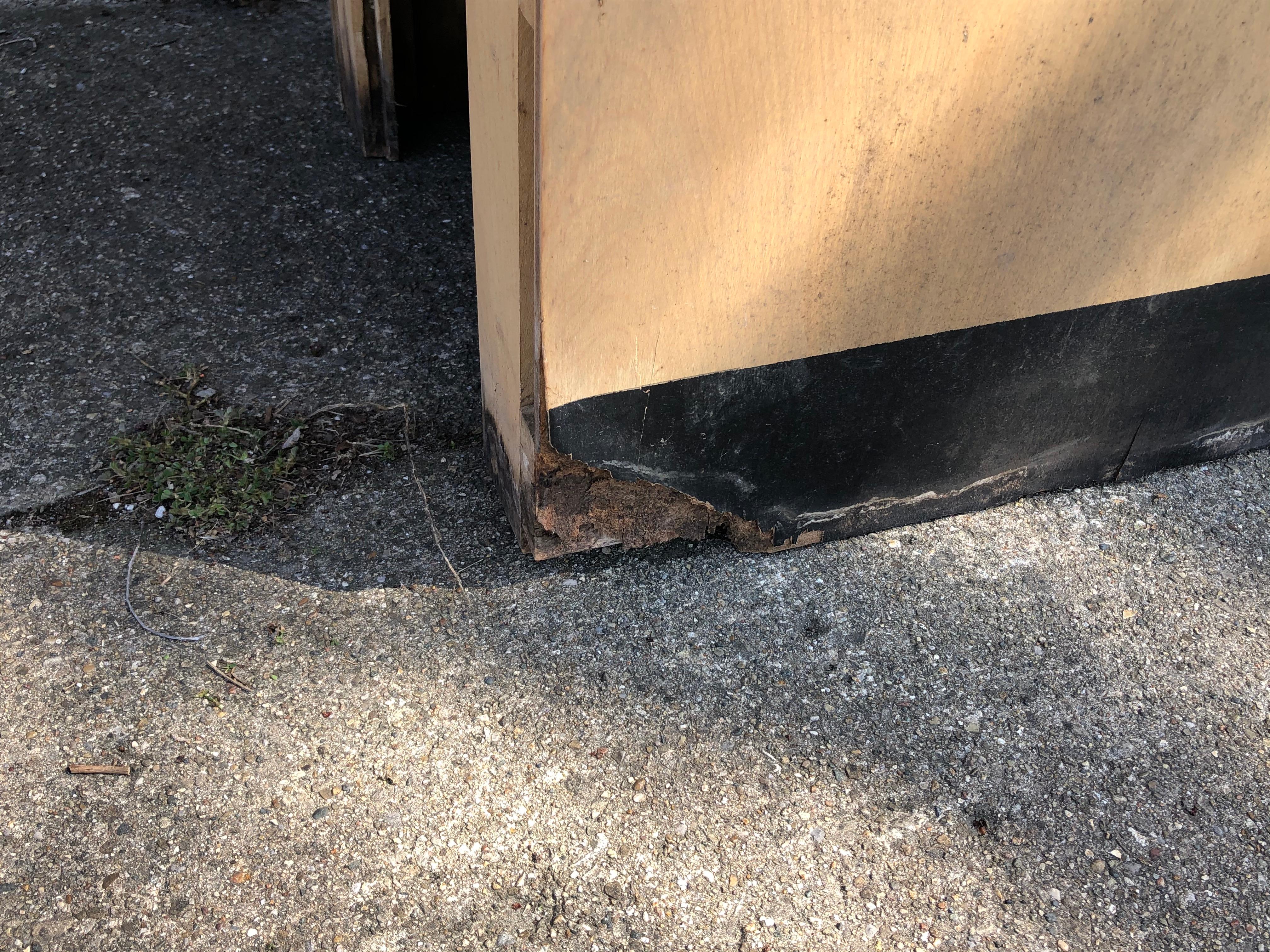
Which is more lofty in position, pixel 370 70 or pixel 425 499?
pixel 370 70

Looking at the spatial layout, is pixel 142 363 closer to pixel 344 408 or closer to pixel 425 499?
pixel 344 408

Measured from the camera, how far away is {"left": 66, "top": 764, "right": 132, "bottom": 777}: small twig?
149cm

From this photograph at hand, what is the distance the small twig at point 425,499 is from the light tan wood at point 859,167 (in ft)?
1.28

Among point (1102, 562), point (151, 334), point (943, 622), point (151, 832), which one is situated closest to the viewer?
point (151, 832)

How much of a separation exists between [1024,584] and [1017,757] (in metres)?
0.44

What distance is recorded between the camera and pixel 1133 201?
1.69m

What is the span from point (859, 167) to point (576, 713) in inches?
40.4

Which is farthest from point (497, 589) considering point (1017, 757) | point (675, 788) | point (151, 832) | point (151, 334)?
point (151, 334)

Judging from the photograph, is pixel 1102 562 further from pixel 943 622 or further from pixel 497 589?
pixel 497 589

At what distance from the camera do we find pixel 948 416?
1.88 meters

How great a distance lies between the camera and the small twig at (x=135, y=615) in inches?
67.3

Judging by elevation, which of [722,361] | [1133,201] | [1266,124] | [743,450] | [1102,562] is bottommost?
[1102,562]

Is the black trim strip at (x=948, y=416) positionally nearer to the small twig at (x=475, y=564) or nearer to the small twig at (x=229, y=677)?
the small twig at (x=475, y=564)

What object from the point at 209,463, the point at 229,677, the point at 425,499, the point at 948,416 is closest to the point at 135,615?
the point at 229,677
